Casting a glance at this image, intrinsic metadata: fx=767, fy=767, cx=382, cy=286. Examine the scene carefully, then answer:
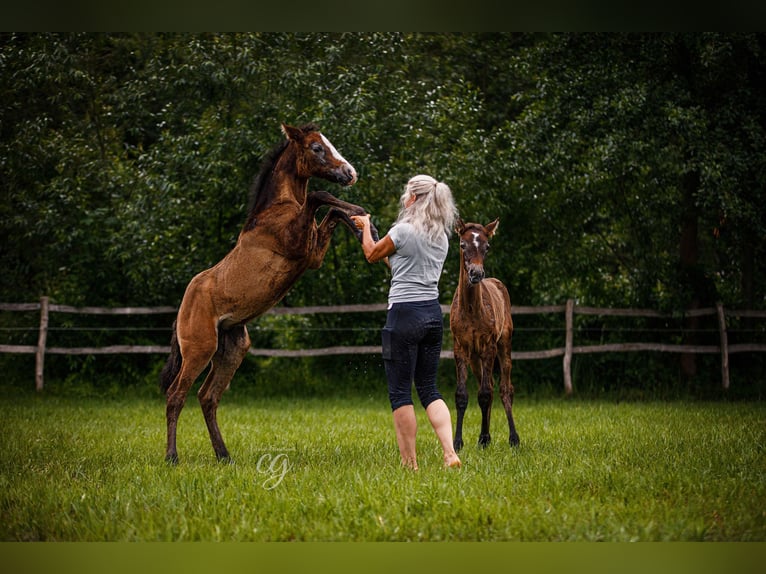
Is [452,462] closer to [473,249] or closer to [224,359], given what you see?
[473,249]

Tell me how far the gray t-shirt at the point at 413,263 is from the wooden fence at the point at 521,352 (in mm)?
Result: 7076

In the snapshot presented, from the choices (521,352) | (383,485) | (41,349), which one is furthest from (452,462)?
(41,349)

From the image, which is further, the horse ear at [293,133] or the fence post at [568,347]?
the fence post at [568,347]

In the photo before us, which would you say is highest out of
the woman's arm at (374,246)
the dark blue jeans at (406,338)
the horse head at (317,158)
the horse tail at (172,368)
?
the horse head at (317,158)

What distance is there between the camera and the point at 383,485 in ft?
16.1

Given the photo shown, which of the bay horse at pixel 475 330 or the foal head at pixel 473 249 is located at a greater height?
the foal head at pixel 473 249

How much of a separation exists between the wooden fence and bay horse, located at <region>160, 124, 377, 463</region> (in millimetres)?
6148

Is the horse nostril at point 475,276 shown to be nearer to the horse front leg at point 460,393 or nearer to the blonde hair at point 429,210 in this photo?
the horse front leg at point 460,393

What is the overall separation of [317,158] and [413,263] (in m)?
1.29

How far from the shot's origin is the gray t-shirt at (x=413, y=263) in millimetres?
5426

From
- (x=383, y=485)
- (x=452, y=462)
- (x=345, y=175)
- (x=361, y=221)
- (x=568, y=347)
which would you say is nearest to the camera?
(x=383, y=485)

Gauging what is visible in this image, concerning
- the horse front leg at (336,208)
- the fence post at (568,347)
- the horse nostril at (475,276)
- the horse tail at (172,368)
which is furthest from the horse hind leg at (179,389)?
the fence post at (568,347)

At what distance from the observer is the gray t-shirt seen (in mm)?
5426

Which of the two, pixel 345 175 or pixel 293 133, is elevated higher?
pixel 293 133
